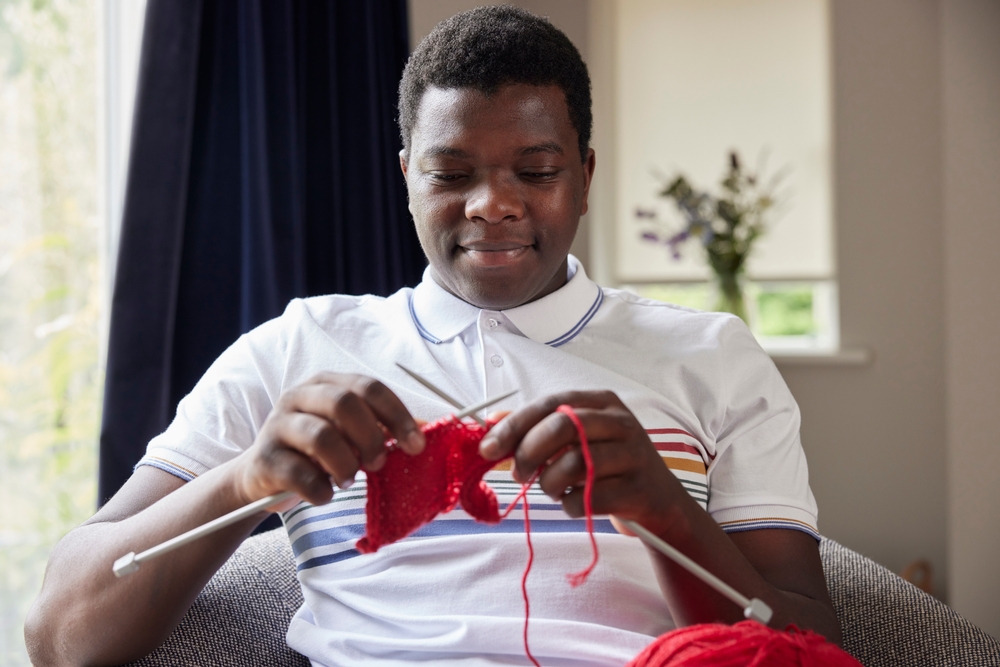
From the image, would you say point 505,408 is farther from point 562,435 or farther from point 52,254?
point 52,254

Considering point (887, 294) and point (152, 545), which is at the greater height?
point (887, 294)

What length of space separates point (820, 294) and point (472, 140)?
71.7 inches

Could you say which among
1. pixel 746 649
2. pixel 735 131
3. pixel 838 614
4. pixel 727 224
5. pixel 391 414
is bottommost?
pixel 838 614

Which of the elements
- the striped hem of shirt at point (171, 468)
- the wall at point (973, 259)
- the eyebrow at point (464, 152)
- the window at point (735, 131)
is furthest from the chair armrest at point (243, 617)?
the wall at point (973, 259)

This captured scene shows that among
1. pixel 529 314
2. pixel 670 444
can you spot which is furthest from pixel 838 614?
pixel 529 314

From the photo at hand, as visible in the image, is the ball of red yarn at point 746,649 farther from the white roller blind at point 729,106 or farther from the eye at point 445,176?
the white roller blind at point 729,106

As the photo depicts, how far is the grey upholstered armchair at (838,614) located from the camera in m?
1.00

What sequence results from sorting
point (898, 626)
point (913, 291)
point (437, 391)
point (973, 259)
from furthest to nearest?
point (913, 291), point (973, 259), point (898, 626), point (437, 391)

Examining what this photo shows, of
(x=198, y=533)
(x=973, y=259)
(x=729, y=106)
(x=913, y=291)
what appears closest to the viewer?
(x=198, y=533)

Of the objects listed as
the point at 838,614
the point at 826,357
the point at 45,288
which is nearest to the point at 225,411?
the point at 838,614

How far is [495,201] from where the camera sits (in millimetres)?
981

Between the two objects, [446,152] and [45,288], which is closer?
[446,152]

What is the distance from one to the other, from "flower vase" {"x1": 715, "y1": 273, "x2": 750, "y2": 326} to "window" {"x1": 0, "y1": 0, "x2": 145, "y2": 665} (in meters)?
1.53

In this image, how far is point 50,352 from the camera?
1.73 m
